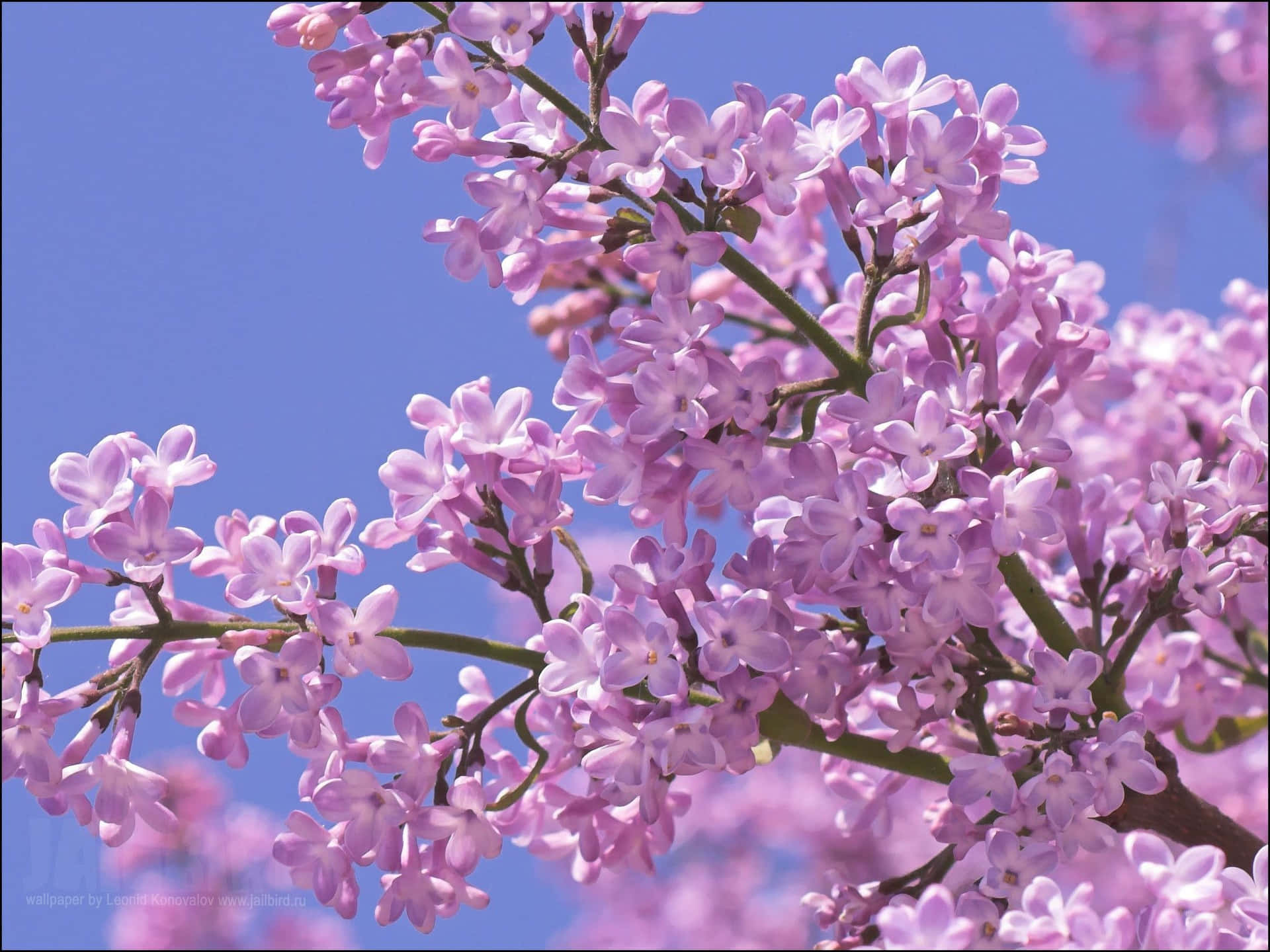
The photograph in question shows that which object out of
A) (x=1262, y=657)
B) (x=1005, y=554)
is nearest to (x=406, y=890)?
(x=1005, y=554)

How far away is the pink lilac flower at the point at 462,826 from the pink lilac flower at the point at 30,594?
0.45 metres

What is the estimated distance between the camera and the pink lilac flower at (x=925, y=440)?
4.91ft

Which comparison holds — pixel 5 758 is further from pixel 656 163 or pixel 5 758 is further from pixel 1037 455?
pixel 1037 455

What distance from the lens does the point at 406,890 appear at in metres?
1.65

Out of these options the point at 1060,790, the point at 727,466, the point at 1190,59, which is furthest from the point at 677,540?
the point at 1190,59

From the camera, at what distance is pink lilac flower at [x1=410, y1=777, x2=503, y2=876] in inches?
63.4

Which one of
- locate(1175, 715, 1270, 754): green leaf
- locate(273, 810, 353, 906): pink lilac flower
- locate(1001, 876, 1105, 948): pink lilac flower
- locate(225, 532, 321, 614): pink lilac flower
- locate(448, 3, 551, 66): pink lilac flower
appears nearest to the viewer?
locate(1001, 876, 1105, 948): pink lilac flower

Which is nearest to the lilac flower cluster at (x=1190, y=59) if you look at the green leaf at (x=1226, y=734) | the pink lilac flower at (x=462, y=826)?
the green leaf at (x=1226, y=734)

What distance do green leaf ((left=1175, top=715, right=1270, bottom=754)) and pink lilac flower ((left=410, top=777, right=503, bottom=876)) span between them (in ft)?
3.60

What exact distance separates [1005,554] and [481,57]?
0.77 metres

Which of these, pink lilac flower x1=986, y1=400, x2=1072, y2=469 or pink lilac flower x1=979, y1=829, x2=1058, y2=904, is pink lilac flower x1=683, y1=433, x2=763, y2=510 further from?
pink lilac flower x1=979, y1=829, x2=1058, y2=904

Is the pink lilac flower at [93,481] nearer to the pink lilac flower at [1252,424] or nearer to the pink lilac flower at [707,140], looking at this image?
the pink lilac flower at [707,140]

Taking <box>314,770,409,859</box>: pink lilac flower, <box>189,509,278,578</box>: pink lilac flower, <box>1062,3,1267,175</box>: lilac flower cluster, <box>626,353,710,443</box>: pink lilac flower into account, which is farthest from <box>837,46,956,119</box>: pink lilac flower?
<box>1062,3,1267,175</box>: lilac flower cluster

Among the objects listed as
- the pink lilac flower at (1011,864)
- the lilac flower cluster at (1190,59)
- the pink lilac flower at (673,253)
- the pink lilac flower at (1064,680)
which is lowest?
the pink lilac flower at (1011,864)
